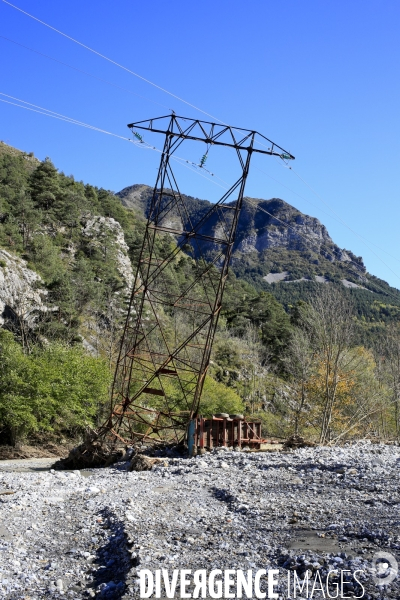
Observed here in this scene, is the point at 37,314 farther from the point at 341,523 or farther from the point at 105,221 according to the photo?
the point at 341,523

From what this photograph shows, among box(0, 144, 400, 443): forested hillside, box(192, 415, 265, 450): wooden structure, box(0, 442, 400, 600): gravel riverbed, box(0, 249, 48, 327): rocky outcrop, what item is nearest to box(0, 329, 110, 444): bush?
box(0, 144, 400, 443): forested hillside

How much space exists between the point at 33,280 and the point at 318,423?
29151 millimetres

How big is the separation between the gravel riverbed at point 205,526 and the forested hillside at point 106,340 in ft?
45.5

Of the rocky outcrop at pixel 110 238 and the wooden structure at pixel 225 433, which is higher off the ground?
the rocky outcrop at pixel 110 238

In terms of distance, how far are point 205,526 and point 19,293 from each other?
42.7 metres

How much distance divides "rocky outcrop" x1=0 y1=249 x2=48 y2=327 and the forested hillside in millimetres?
113

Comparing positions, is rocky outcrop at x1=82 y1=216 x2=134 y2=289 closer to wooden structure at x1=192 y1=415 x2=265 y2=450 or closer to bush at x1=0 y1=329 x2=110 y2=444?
Result: bush at x1=0 y1=329 x2=110 y2=444

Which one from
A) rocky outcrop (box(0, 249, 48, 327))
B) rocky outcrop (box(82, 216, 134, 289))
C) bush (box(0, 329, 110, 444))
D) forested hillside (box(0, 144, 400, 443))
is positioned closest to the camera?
bush (box(0, 329, 110, 444))

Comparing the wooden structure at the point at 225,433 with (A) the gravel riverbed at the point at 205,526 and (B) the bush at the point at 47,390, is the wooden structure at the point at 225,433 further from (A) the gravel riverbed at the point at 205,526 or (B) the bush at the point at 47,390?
(B) the bush at the point at 47,390

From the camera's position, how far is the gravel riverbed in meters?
7.14

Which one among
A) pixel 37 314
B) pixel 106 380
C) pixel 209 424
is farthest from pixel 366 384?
pixel 37 314

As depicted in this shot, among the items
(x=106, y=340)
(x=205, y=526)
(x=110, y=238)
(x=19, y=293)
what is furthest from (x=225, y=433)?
(x=110, y=238)

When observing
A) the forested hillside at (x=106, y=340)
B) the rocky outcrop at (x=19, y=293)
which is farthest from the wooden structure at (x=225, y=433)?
the rocky outcrop at (x=19, y=293)

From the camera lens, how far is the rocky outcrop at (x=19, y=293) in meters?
46.8
